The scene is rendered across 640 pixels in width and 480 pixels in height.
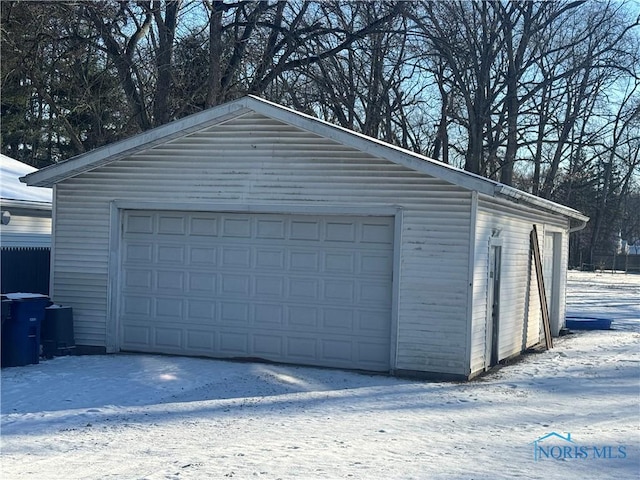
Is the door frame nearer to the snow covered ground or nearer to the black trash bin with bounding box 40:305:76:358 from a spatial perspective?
the snow covered ground

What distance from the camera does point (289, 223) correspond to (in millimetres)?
11680

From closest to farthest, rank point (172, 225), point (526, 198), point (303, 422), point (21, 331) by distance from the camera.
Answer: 1. point (303, 422)
2. point (21, 331)
3. point (526, 198)
4. point (172, 225)

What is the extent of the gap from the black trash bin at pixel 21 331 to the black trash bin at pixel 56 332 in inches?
14.0

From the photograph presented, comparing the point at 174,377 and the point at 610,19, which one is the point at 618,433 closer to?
the point at 174,377

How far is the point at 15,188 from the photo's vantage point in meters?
15.8

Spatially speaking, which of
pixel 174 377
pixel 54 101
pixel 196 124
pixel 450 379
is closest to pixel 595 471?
pixel 450 379

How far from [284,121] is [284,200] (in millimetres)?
1169

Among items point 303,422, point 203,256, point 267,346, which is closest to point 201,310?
point 203,256

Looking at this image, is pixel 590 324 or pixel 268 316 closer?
pixel 268 316

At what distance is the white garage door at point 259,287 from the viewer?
1135cm

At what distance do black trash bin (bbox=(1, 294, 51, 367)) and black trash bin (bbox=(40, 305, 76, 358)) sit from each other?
36cm

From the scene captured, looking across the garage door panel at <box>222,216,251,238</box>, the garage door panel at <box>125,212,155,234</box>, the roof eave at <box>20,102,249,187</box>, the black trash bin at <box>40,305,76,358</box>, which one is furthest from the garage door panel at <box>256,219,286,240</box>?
the black trash bin at <box>40,305,76,358</box>

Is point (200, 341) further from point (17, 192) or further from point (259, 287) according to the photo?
point (17, 192)

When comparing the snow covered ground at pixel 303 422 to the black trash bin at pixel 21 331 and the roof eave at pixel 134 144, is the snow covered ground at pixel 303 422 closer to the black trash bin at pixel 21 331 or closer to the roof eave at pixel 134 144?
the black trash bin at pixel 21 331
